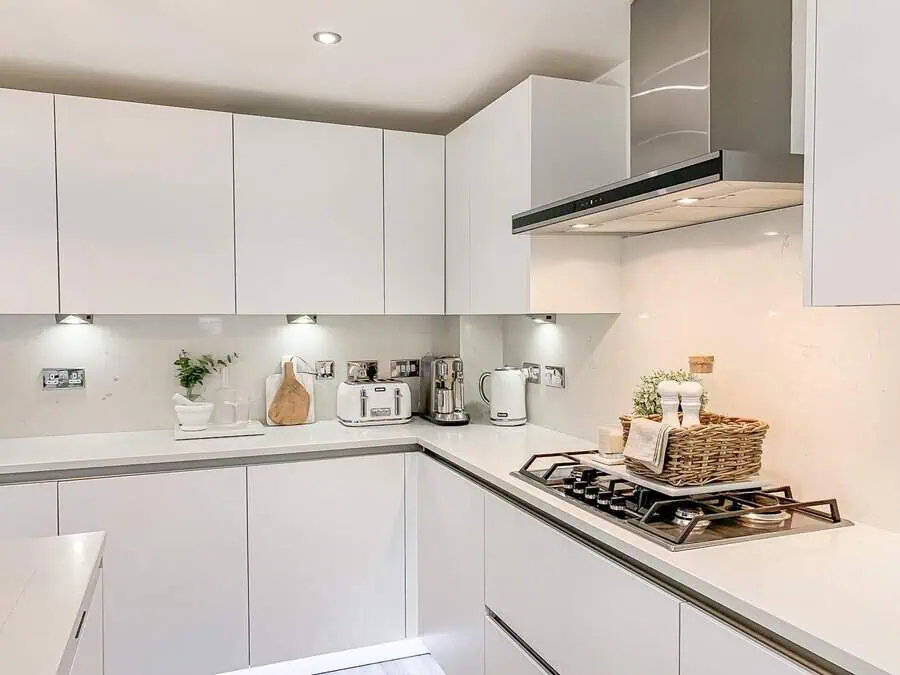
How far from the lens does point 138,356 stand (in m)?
3.06

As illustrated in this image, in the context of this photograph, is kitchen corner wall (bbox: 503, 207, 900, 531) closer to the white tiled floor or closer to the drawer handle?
the white tiled floor

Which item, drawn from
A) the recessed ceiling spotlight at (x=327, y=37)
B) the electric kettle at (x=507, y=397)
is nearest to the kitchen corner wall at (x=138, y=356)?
the electric kettle at (x=507, y=397)

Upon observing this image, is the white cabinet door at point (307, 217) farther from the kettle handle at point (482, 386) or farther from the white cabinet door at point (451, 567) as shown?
the white cabinet door at point (451, 567)

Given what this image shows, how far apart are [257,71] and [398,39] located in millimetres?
606

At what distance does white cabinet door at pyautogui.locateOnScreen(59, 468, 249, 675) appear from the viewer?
250 centimetres

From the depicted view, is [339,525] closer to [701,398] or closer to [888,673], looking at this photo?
[701,398]

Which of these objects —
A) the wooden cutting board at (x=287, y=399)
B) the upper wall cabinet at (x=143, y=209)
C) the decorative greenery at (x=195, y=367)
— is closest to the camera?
the upper wall cabinet at (x=143, y=209)

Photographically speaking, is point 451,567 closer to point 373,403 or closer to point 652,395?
point 373,403

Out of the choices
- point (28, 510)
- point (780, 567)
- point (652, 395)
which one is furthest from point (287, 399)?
point (780, 567)

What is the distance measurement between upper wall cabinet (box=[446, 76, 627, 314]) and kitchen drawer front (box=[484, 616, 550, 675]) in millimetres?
1032

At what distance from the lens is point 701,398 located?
1859 mm

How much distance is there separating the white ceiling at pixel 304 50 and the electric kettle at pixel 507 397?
1153 mm

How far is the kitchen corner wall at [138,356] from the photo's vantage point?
2912mm

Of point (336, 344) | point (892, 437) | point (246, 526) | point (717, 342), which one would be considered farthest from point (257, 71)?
point (892, 437)
